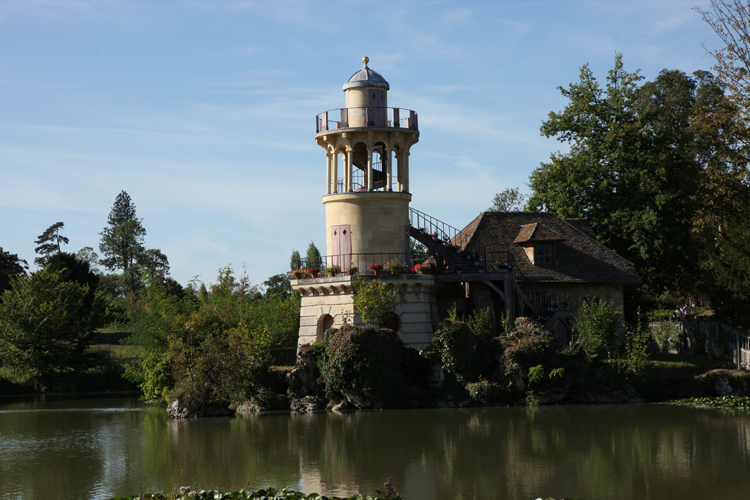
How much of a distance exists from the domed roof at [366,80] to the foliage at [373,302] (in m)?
8.90

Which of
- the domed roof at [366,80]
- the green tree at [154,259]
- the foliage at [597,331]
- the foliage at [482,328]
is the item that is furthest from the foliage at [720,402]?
the green tree at [154,259]

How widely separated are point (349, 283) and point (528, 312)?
27.2ft

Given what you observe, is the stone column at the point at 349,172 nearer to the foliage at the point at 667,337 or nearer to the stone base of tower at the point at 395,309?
the stone base of tower at the point at 395,309

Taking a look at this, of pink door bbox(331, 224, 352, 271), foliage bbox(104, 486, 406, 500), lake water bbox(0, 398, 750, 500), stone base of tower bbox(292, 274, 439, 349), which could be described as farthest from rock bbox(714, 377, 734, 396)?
foliage bbox(104, 486, 406, 500)

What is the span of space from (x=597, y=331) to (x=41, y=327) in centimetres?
2751

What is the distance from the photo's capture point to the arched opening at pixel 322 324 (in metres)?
36.4

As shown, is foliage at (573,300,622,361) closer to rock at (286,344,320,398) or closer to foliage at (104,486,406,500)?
rock at (286,344,320,398)

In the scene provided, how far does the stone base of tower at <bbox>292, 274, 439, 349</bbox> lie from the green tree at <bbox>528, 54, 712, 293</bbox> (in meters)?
12.8

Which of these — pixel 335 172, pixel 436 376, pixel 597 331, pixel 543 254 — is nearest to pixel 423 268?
pixel 436 376

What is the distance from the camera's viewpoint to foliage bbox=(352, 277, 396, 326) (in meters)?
33.6

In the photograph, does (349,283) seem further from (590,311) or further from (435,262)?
(590,311)

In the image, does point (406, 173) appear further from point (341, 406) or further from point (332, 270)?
point (341, 406)

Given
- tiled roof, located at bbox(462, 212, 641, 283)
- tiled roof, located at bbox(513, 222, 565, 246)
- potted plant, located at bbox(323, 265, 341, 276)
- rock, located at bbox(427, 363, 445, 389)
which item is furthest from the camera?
tiled roof, located at bbox(513, 222, 565, 246)

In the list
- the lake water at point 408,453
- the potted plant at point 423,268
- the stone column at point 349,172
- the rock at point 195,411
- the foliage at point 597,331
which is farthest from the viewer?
the stone column at point 349,172
